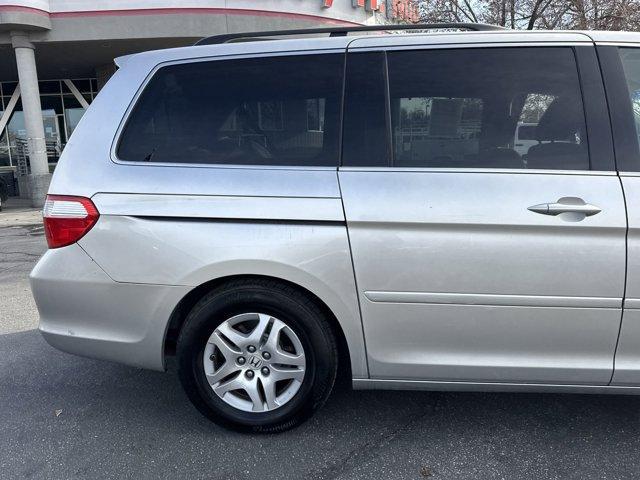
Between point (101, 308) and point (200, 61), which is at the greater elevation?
point (200, 61)

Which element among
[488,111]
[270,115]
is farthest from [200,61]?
[488,111]

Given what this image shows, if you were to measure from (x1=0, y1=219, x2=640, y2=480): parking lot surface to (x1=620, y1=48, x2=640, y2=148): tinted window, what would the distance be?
5.08 ft

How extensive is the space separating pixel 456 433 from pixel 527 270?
0.97 m

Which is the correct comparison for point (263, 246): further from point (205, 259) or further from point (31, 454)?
point (31, 454)

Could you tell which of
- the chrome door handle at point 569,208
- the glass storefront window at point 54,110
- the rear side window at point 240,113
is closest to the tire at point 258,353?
the rear side window at point 240,113

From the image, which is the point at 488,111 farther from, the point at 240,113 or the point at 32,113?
the point at 32,113

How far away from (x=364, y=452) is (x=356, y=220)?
1142 mm

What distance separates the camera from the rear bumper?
255 centimetres

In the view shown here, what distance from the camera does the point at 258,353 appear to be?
256cm

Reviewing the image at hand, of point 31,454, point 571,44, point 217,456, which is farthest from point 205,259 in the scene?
point 571,44

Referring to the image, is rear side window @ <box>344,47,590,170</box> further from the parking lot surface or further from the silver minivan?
the parking lot surface

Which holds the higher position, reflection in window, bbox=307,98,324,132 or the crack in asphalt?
reflection in window, bbox=307,98,324,132

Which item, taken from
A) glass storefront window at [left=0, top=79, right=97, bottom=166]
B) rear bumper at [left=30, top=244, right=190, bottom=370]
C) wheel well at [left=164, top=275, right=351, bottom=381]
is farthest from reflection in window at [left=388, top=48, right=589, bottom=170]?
glass storefront window at [left=0, top=79, right=97, bottom=166]

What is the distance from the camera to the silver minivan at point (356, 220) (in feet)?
7.58
